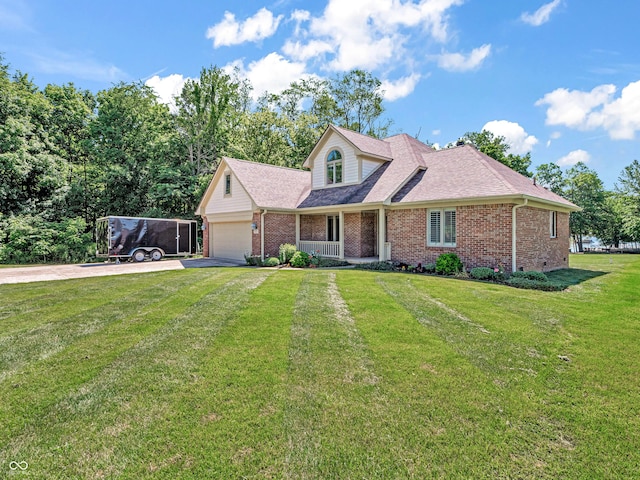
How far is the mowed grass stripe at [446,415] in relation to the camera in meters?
2.99

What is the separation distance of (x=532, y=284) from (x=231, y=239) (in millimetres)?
15772

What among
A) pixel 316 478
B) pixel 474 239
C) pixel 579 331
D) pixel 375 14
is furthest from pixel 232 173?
pixel 316 478

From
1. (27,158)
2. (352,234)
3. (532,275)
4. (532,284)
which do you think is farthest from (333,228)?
(27,158)

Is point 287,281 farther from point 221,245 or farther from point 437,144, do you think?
point 437,144

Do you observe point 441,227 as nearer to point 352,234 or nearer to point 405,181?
point 405,181

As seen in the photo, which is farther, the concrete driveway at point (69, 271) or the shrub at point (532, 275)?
the concrete driveway at point (69, 271)

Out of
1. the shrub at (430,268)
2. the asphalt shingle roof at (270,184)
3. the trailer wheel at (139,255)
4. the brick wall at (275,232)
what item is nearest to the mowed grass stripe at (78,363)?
the shrub at (430,268)

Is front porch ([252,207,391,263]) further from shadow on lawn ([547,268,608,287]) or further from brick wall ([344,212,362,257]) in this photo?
shadow on lawn ([547,268,608,287])

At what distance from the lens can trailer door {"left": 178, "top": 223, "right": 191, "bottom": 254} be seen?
22.8 meters

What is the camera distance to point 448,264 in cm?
1349

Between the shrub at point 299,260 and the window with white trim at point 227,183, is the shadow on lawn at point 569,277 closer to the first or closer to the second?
the shrub at point 299,260

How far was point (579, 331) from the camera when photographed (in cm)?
646

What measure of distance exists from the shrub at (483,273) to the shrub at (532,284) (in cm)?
74

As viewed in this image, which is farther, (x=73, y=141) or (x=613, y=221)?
(x=613, y=221)
